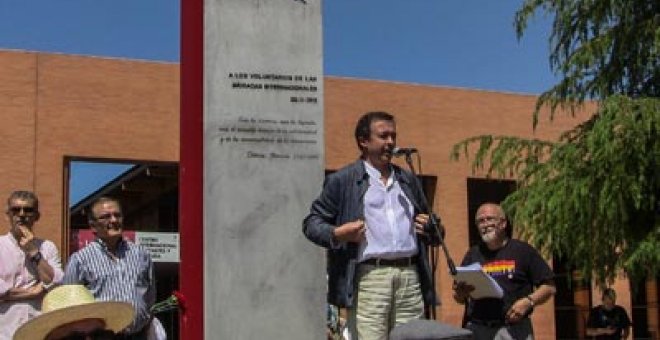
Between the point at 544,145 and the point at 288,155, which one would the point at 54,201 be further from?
the point at 288,155

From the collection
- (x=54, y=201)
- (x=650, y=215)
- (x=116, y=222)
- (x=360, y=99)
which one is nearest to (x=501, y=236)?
(x=116, y=222)

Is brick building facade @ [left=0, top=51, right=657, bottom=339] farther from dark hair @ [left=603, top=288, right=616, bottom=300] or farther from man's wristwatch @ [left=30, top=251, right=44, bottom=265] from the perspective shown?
man's wristwatch @ [left=30, top=251, right=44, bottom=265]

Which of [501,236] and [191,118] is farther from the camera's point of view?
[501,236]

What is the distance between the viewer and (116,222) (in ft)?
22.4

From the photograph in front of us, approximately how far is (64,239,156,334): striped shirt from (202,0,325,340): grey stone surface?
55 centimetres

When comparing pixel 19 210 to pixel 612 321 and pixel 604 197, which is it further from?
pixel 612 321

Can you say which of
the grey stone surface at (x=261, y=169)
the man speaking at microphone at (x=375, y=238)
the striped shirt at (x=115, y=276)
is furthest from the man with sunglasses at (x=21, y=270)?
the man speaking at microphone at (x=375, y=238)

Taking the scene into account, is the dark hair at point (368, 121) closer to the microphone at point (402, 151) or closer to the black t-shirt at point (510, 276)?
the microphone at point (402, 151)

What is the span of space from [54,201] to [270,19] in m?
18.2

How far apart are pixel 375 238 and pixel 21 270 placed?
2711mm

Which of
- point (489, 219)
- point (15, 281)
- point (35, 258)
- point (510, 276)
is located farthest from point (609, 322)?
point (15, 281)

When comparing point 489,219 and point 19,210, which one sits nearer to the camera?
point 19,210

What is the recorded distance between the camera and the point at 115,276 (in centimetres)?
673

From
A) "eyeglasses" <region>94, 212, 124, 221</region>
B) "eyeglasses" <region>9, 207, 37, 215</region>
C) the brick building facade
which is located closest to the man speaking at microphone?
"eyeglasses" <region>94, 212, 124, 221</region>
